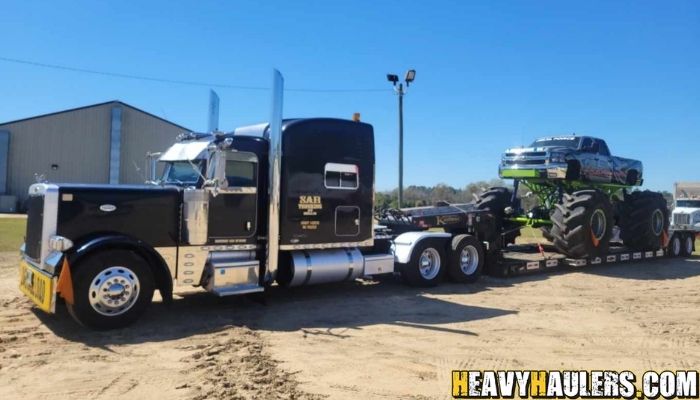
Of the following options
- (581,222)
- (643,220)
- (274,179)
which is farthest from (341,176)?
(643,220)

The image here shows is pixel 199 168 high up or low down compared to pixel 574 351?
up

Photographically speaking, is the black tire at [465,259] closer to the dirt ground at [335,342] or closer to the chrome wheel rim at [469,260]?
the chrome wheel rim at [469,260]

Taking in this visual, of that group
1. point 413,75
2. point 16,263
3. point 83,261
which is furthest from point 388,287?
point 413,75

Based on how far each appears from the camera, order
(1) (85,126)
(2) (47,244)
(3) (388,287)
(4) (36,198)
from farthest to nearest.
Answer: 1. (1) (85,126)
2. (3) (388,287)
3. (4) (36,198)
4. (2) (47,244)

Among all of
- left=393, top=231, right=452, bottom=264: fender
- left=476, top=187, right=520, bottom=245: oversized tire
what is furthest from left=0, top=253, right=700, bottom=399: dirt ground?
left=476, top=187, right=520, bottom=245: oversized tire

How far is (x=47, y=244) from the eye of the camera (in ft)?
22.8

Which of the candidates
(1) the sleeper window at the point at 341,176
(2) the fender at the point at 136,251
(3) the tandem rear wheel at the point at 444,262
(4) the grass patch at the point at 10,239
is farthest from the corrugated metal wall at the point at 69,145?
(2) the fender at the point at 136,251

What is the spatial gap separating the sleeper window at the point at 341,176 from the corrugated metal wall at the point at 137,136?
33.7 m

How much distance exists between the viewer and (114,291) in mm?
6891

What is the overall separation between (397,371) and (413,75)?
16355 millimetres

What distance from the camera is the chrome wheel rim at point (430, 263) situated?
35.3 feet

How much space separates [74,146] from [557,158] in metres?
35.4

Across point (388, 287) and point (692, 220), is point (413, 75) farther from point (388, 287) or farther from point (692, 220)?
point (692, 220)

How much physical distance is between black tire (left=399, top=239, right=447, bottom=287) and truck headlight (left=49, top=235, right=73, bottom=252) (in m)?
5.72
